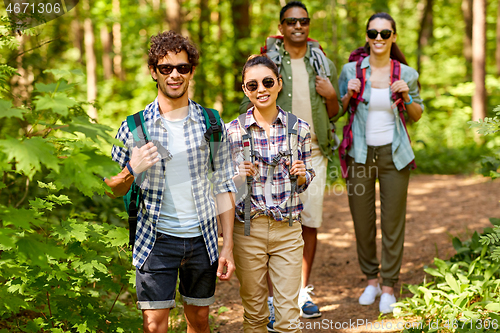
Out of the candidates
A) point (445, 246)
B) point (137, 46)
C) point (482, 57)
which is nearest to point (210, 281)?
point (445, 246)

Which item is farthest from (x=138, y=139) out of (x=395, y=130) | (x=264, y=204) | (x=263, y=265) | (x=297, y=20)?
(x=395, y=130)

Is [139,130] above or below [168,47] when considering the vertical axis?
below

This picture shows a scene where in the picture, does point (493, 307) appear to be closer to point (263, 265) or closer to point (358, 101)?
point (263, 265)

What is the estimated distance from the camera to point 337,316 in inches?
169

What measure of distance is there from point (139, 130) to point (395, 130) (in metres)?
2.62

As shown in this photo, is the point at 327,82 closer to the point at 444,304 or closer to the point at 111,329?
the point at 444,304

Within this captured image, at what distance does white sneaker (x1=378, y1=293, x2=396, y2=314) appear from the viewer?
418cm

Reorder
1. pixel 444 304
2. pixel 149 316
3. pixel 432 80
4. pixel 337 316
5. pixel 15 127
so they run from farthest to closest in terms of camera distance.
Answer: pixel 432 80
pixel 15 127
pixel 337 316
pixel 444 304
pixel 149 316

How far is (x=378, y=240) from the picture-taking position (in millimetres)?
6629

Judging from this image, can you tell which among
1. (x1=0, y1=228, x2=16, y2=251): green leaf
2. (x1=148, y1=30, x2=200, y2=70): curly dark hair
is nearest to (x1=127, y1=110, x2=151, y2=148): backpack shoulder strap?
(x1=148, y1=30, x2=200, y2=70): curly dark hair

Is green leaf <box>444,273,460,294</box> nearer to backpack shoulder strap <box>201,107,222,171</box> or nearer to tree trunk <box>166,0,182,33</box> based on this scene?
backpack shoulder strap <box>201,107,222,171</box>

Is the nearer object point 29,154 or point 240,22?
point 29,154

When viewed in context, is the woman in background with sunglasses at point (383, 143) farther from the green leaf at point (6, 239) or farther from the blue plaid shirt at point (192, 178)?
the green leaf at point (6, 239)

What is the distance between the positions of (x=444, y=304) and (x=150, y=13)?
11160 mm
